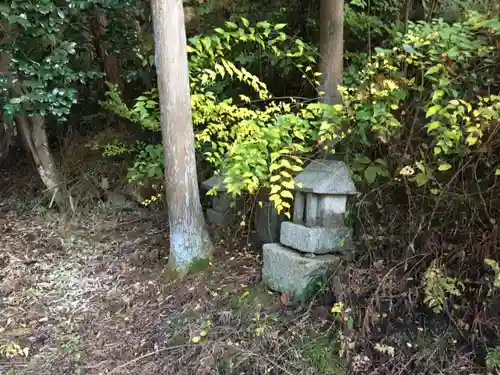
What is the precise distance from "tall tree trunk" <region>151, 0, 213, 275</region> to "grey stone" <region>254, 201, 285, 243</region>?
1.53 ft

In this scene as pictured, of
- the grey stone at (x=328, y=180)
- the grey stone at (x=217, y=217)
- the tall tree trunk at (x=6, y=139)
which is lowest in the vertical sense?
the grey stone at (x=217, y=217)

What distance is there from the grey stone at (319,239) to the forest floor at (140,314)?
424 mm

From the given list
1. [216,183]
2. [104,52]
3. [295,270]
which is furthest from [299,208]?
[104,52]

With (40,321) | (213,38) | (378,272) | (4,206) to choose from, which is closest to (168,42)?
(213,38)

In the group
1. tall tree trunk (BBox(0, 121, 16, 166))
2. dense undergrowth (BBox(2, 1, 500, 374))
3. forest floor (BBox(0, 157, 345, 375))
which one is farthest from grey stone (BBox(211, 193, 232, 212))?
tall tree trunk (BBox(0, 121, 16, 166))

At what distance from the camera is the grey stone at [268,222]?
3.77m

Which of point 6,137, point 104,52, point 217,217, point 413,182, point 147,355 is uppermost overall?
point 104,52

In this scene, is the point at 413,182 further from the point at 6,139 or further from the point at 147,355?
the point at 6,139

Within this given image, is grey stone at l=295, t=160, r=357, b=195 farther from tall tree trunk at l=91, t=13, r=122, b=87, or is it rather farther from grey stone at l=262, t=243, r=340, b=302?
tall tree trunk at l=91, t=13, r=122, b=87

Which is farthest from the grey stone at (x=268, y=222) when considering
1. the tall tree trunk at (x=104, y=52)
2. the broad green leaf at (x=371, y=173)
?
the tall tree trunk at (x=104, y=52)

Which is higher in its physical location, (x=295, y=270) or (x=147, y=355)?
(x=295, y=270)

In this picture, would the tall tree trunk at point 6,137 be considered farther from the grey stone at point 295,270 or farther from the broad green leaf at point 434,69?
the broad green leaf at point 434,69

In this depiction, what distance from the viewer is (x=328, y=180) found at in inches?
127

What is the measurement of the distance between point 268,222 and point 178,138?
3.34 feet
